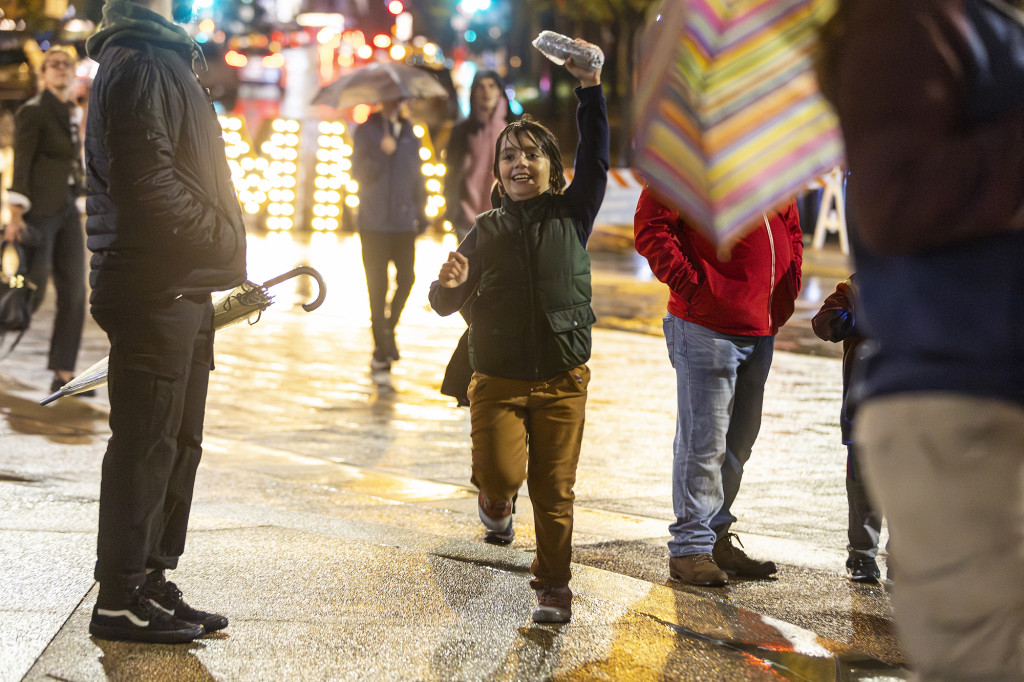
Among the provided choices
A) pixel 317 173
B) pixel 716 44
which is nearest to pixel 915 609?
pixel 716 44

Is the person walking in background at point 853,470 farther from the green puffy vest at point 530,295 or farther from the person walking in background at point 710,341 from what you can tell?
the green puffy vest at point 530,295

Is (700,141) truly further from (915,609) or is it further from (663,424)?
(663,424)

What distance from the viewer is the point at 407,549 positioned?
4.87 metres

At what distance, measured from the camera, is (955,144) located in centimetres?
206

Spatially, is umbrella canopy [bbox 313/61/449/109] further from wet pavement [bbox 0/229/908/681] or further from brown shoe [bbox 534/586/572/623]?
brown shoe [bbox 534/586/572/623]

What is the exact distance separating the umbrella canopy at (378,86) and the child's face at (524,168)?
6942 millimetres

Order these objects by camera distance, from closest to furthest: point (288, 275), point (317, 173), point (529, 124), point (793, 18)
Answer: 1. point (793, 18)
2. point (288, 275)
3. point (529, 124)
4. point (317, 173)

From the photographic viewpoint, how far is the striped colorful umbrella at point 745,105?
7.22 ft

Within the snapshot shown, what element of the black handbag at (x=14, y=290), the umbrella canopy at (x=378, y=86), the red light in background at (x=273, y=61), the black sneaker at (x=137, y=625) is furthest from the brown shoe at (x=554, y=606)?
the red light in background at (x=273, y=61)

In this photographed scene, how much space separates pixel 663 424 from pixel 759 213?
594 centimetres

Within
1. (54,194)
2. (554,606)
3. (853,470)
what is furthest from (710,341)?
(54,194)

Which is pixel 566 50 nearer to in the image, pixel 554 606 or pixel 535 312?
Result: pixel 535 312

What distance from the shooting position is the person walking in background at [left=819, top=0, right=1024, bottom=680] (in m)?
2.05

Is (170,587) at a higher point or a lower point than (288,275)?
A: lower
